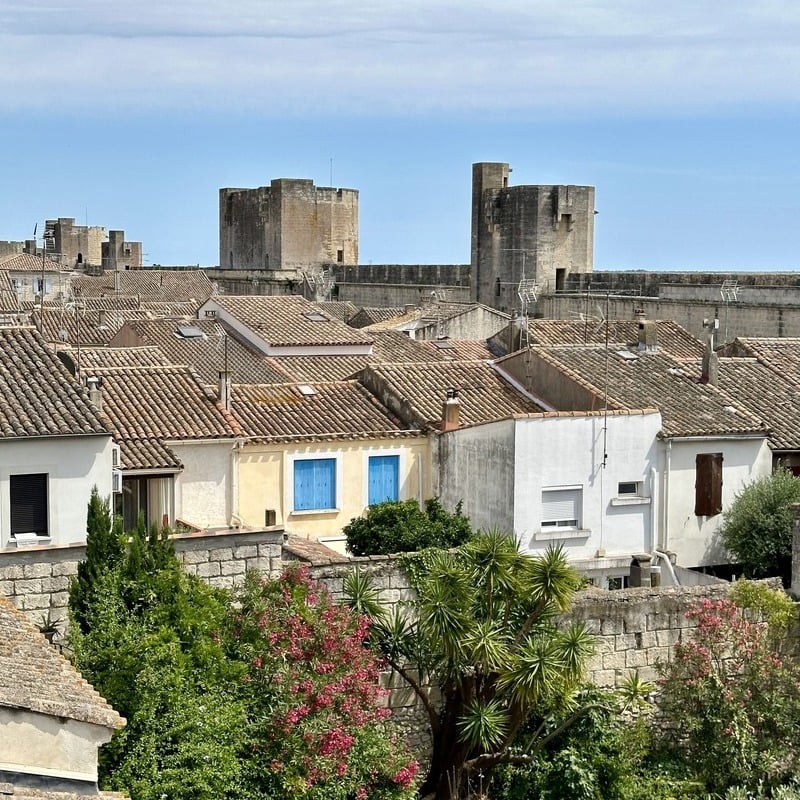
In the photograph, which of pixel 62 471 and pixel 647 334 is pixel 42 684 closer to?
pixel 62 471

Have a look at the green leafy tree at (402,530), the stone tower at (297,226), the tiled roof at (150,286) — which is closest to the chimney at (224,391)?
the green leafy tree at (402,530)

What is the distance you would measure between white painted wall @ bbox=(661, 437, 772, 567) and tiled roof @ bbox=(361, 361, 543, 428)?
2.57 metres

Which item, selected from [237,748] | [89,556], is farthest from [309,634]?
[89,556]

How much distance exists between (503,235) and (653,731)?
1328 inches

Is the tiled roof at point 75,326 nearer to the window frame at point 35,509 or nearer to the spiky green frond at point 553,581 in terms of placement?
the window frame at point 35,509

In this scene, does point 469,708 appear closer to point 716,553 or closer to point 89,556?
point 89,556

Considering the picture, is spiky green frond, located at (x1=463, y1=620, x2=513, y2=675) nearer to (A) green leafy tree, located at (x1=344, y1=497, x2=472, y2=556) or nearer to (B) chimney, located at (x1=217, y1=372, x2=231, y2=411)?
(A) green leafy tree, located at (x1=344, y1=497, x2=472, y2=556)

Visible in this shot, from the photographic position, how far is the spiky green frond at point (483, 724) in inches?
509

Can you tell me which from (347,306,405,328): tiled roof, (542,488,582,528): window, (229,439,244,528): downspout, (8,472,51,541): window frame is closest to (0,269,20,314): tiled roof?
(347,306,405,328): tiled roof

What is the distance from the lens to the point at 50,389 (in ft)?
51.7

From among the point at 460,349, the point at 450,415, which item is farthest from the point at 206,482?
the point at 460,349

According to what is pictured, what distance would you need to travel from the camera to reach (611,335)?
33031mm

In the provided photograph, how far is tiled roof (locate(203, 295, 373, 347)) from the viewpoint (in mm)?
32188

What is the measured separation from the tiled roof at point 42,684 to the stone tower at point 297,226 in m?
58.8
